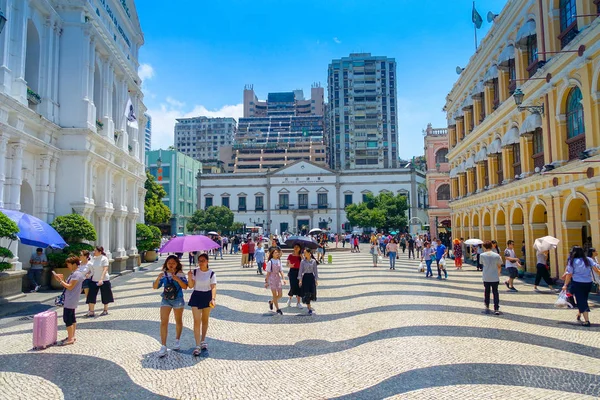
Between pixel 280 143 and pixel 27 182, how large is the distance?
89723 millimetres

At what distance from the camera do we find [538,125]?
49.6 ft

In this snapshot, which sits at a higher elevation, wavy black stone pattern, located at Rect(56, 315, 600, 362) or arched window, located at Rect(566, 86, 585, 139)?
arched window, located at Rect(566, 86, 585, 139)

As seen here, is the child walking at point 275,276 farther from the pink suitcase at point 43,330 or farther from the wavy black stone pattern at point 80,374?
the pink suitcase at point 43,330

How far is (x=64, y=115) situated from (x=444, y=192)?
35.4m

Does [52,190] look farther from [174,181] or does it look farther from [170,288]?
[174,181]

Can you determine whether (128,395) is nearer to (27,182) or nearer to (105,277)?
(105,277)

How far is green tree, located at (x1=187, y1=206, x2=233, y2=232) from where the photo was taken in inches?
2221

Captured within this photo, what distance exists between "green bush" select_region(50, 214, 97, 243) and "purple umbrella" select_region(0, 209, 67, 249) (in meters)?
3.42

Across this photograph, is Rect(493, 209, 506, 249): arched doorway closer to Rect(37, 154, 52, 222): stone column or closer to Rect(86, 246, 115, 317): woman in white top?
Rect(86, 246, 115, 317): woman in white top

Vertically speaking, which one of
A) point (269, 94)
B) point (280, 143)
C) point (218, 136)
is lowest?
point (280, 143)

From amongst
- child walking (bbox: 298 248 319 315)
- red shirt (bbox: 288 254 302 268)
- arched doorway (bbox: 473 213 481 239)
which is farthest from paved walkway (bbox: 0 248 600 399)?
arched doorway (bbox: 473 213 481 239)

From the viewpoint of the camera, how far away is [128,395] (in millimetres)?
5129

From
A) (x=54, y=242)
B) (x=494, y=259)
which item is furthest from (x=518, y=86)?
(x=54, y=242)

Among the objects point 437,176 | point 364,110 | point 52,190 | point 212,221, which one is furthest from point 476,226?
point 364,110
